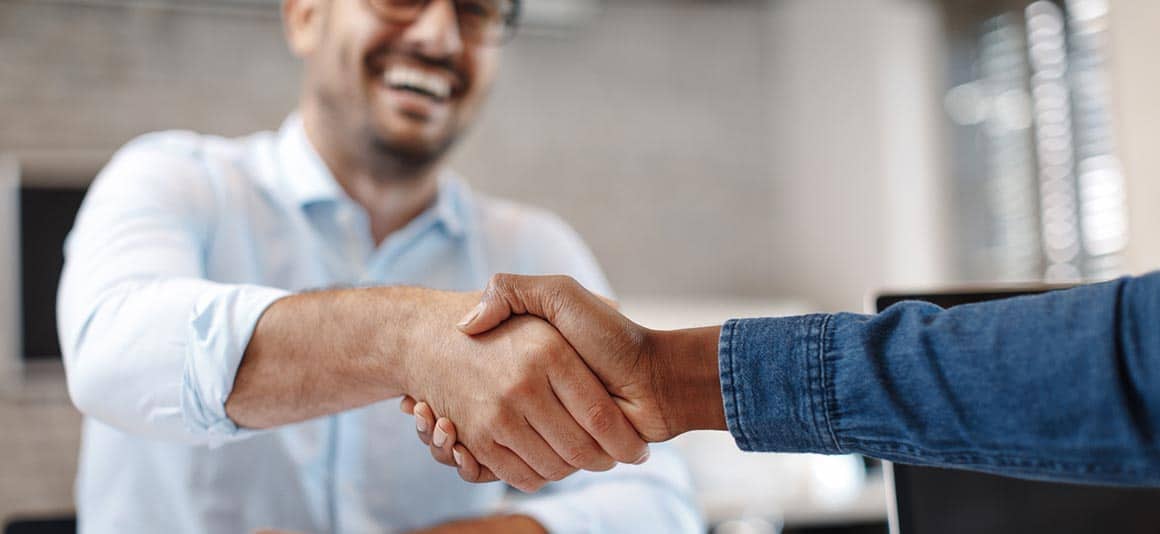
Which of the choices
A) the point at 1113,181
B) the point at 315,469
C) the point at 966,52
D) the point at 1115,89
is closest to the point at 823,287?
the point at 966,52

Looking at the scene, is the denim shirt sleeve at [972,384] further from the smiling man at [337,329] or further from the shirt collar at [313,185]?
the shirt collar at [313,185]

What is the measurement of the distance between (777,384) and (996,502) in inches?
12.7

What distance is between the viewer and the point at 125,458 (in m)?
1.24

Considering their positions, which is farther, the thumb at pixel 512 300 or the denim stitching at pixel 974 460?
the thumb at pixel 512 300

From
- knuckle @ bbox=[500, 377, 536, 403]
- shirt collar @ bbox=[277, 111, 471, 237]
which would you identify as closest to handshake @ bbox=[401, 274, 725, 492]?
knuckle @ bbox=[500, 377, 536, 403]

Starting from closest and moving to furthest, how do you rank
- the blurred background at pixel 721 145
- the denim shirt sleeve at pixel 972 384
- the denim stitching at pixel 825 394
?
the denim shirt sleeve at pixel 972 384
the denim stitching at pixel 825 394
the blurred background at pixel 721 145

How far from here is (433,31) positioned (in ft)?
4.58

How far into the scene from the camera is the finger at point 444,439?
3.11ft

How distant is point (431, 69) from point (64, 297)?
1.92 ft

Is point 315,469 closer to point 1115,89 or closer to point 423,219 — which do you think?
point 423,219

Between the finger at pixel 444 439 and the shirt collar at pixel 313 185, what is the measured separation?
1.71ft

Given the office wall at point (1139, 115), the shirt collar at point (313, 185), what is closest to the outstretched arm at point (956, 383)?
the shirt collar at point (313, 185)

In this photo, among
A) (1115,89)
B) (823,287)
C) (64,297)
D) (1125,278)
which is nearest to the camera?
(1125,278)

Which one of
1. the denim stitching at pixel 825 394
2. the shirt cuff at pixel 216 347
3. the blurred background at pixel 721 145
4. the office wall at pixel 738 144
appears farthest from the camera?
the office wall at pixel 738 144
